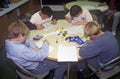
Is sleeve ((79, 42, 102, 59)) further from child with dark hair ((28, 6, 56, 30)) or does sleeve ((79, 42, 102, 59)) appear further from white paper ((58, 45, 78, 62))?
child with dark hair ((28, 6, 56, 30))

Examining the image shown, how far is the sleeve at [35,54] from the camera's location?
2293 millimetres

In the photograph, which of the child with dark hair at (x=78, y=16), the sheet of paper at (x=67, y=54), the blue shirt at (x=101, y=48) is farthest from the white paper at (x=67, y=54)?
the child with dark hair at (x=78, y=16)

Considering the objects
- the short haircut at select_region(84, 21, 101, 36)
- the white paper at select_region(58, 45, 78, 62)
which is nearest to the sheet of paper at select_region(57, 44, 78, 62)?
the white paper at select_region(58, 45, 78, 62)

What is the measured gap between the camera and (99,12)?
13.4 ft

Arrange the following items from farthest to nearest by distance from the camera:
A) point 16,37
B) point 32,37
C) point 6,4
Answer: point 6,4 < point 32,37 < point 16,37

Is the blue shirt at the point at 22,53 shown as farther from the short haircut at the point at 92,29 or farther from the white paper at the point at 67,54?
the short haircut at the point at 92,29

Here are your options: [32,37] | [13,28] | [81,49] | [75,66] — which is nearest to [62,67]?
[75,66]

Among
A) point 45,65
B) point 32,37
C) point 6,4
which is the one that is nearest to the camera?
point 45,65

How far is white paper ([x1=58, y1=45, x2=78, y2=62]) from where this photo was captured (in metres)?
2.32

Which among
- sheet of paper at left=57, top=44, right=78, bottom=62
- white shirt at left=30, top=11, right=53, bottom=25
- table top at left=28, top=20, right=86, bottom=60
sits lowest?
sheet of paper at left=57, top=44, right=78, bottom=62

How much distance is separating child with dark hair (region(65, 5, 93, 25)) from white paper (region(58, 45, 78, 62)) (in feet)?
3.11

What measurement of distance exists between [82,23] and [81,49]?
1.07m

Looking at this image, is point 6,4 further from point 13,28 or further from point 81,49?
point 81,49

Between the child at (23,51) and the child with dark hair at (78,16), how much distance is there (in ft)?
3.54
